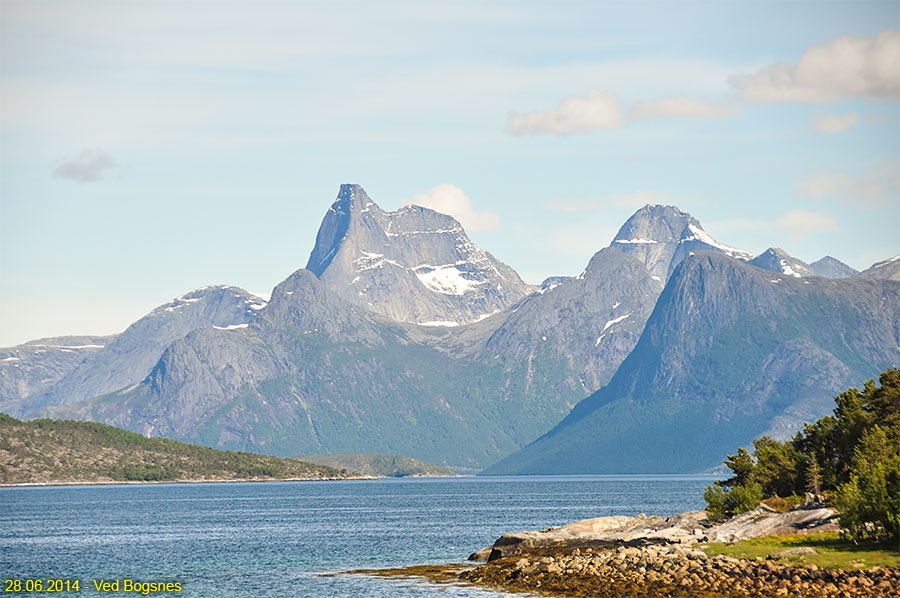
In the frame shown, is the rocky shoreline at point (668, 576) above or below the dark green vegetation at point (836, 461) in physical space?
below

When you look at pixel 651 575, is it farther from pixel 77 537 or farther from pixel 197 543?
pixel 77 537

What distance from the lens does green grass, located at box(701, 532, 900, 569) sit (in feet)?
260

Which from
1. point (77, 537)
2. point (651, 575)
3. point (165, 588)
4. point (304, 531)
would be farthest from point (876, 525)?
point (77, 537)

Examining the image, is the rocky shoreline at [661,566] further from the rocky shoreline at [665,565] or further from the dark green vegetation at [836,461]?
the dark green vegetation at [836,461]

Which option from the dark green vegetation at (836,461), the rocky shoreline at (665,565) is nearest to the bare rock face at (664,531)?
the rocky shoreline at (665,565)

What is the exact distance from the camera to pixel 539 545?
10925 centimetres

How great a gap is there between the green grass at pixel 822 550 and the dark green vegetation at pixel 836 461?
2249mm

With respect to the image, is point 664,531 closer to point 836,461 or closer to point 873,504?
point 873,504

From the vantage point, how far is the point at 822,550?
85562 mm

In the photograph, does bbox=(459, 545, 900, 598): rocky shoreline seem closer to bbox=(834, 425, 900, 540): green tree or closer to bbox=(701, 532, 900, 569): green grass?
bbox=(701, 532, 900, 569): green grass

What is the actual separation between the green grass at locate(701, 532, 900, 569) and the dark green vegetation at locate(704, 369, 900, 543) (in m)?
2.25

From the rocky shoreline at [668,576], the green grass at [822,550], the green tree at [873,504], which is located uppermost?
the green tree at [873,504]

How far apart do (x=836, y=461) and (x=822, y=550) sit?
3924 cm

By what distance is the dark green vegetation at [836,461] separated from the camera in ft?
312
